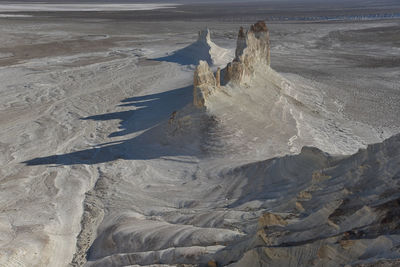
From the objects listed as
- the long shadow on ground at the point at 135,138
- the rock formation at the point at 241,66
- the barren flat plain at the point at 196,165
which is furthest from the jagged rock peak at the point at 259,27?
the long shadow on ground at the point at 135,138

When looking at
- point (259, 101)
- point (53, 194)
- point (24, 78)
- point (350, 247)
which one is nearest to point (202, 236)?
point (350, 247)

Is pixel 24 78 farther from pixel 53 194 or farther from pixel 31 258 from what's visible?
pixel 31 258

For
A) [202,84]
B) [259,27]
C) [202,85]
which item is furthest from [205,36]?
[202,85]

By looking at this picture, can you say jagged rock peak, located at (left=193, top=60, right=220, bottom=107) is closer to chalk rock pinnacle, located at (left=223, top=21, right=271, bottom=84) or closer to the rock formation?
the rock formation

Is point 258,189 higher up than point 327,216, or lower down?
lower down

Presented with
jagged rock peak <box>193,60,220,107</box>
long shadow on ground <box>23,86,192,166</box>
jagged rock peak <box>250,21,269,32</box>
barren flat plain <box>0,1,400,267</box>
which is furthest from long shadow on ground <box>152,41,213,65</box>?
jagged rock peak <box>193,60,220,107</box>

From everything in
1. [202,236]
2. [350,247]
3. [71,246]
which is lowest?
[71,246]
